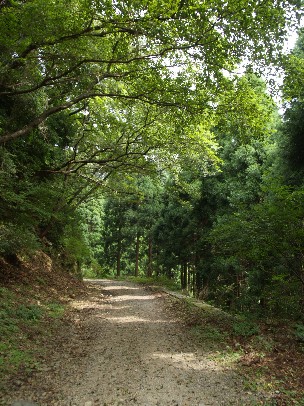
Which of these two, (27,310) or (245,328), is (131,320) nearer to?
(27,310)

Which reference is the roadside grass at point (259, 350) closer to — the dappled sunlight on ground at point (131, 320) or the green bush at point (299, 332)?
the green bush at point (299, 332)

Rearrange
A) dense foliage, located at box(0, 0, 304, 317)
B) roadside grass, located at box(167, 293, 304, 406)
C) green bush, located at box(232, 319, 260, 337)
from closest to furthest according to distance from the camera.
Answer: roadside grass, located at box(167, 293, 304, 406) < dense foliage, located at box(0, 0, 304, 317) < green bush, located at box(232, 319, 260, 337)

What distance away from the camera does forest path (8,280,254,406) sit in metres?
4.58

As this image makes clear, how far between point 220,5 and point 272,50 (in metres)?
1.46

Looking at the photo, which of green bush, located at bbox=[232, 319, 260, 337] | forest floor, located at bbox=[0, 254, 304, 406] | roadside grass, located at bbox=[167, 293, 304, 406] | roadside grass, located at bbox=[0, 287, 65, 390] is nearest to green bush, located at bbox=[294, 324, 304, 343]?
roadside grass, located at bbox=[167, 293, 304, 406]

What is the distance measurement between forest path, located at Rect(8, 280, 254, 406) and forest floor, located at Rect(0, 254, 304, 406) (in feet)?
0.05

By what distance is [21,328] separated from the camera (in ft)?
22.8

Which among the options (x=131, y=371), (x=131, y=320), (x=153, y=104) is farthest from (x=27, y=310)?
(x=153, y=104)

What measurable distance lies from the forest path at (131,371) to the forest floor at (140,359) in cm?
2

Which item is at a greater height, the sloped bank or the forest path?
the sloped bank

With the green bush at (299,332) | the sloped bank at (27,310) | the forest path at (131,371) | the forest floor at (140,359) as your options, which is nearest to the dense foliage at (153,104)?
the green bush at (299,332)

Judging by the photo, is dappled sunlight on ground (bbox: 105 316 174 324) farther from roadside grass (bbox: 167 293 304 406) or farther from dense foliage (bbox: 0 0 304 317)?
dense foliage (bbox: 0 0 304 317)

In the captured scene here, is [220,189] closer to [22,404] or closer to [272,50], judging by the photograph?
[272,50]

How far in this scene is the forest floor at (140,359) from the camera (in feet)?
15.2
